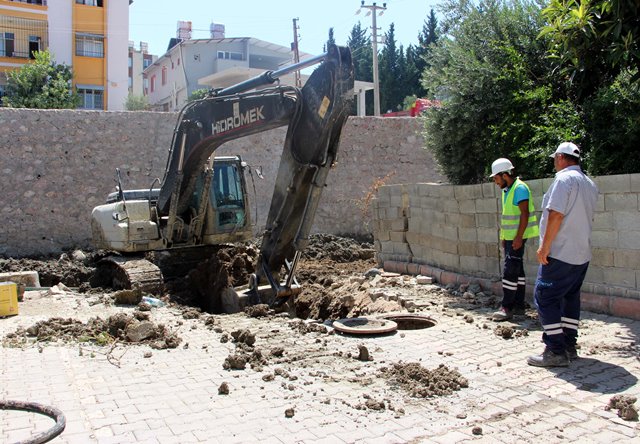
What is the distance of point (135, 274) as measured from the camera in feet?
30.5

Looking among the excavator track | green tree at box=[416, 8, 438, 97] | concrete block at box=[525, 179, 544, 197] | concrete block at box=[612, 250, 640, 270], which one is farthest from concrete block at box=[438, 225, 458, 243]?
green tree at box=[416, 8, 438, 97]

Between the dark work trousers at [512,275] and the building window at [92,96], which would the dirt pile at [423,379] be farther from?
the building window at [92,96]

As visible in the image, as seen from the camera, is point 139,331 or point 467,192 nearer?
point 139,331

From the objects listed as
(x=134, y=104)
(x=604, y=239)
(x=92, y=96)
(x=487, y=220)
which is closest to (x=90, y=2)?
(x=92, y=96)

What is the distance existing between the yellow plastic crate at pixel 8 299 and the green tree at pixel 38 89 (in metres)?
23.9

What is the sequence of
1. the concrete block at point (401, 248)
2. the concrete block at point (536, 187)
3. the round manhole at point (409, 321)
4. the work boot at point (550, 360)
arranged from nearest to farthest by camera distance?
the work boot at point (550, 360), the round manhole at point (409, 321), the concrete block at point (536, 187), the concrete block at point (401, 248)

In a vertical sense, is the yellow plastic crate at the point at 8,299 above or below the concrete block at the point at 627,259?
below

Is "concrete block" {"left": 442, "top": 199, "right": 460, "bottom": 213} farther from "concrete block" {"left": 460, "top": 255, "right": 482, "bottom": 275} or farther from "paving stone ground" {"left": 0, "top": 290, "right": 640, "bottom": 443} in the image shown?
"paving stone ground" {"left": 0, "top": 290, "right": 640, "bottom": 443}

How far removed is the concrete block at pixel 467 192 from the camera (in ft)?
30.1

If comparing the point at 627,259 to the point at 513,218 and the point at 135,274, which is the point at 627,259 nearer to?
the point at 513,218

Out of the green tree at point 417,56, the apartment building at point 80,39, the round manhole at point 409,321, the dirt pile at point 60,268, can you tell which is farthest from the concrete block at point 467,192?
the green tree at point 417,56

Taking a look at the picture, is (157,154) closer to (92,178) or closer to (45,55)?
(92,178)

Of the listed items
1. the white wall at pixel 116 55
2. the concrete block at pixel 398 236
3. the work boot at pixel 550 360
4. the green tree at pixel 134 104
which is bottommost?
the work boot at pixel 550 360

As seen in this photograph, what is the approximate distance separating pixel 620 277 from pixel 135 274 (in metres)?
6.57
